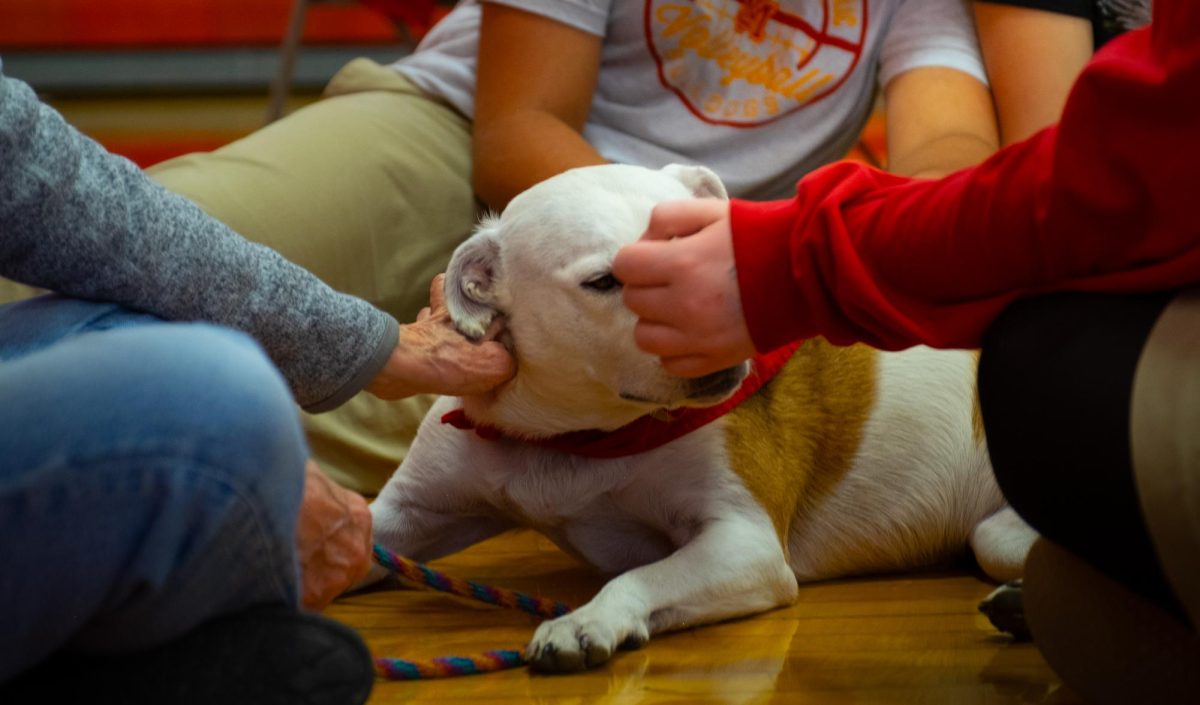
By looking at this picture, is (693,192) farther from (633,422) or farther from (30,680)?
(30,680)

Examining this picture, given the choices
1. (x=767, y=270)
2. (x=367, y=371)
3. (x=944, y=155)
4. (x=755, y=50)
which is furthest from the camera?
(x=755, y=50)

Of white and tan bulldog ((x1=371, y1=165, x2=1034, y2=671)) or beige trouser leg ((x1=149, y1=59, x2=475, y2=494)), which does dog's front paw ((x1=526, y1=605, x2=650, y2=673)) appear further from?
beige trouser leg ((x1=149, y1=59, x2=475, y2=494))

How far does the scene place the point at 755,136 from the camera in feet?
7.13

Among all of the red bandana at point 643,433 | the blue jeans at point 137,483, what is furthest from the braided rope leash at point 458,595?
the blue jeans at point 137,483

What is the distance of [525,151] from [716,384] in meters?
0.68

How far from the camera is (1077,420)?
3.18ft

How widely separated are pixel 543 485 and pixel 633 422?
5.2 inches

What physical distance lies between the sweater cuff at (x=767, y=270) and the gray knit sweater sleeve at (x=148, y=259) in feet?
1.26

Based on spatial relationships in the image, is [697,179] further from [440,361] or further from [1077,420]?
[1077,420]

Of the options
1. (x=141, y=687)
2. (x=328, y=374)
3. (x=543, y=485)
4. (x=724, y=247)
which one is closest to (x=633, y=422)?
(x=543, y=485)

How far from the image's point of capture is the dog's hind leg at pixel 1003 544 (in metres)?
1.68

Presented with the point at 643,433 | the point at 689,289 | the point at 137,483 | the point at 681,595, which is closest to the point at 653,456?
the point at 643,433

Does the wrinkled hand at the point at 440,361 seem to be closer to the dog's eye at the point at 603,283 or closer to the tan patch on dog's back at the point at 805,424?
the dog's eye at the point at 603,283

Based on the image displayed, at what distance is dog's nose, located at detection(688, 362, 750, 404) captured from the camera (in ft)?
4.84
